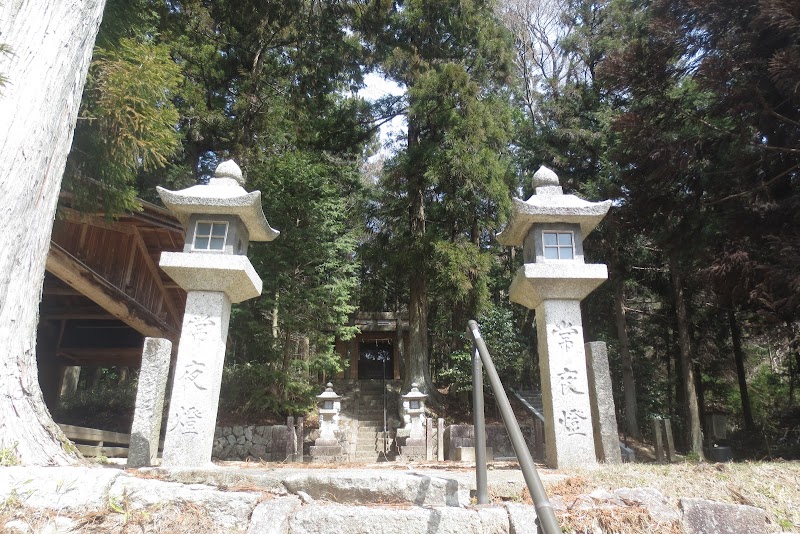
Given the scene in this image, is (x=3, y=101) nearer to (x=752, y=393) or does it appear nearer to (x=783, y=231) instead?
(x=783, y=231)

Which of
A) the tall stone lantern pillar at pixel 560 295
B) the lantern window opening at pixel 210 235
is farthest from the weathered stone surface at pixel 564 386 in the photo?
the lantern window opening at pixel 210 235

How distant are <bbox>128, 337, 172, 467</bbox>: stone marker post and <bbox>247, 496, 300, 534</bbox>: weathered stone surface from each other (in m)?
2.32

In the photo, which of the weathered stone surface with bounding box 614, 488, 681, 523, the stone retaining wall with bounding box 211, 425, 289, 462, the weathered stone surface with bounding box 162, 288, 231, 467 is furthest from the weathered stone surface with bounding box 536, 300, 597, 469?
the stone retaining wall with bounding box 211, 425, 289, 462

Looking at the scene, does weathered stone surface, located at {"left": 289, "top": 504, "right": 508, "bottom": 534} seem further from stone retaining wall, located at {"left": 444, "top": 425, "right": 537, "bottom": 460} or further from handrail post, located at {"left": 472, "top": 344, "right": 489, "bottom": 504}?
stone retaining wall, located at {"left": 444, "top": 425, "right": 537, "bottom": 460}

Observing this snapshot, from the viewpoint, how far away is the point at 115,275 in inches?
376

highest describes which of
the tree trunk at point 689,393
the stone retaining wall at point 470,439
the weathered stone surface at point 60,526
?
the tree trunk at point 689,393

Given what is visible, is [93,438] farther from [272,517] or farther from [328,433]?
[272,517]

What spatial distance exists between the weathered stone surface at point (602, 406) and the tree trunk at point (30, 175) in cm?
452

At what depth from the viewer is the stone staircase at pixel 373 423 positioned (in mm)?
13503

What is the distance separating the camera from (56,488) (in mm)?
2848

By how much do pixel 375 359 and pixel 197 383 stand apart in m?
Answer: 17.5

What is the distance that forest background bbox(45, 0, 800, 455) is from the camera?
8047 millimetres

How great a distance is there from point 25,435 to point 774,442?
15.7 metres

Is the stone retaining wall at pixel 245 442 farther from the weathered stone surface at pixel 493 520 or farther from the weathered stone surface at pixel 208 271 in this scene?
the weathered stone surface at pixel 493 520
